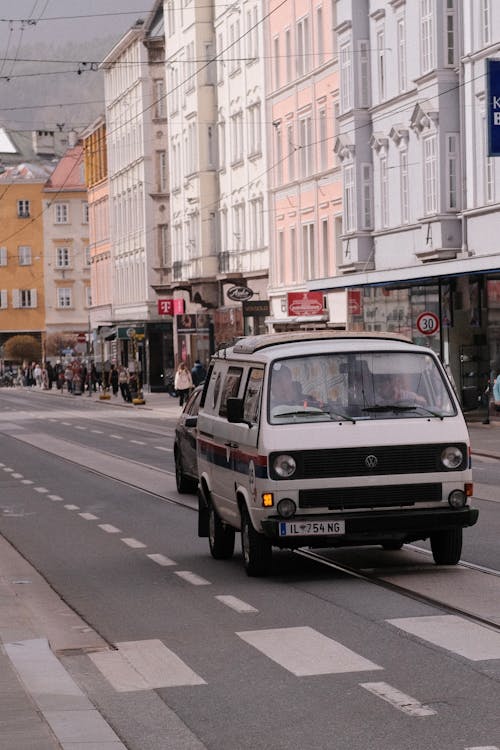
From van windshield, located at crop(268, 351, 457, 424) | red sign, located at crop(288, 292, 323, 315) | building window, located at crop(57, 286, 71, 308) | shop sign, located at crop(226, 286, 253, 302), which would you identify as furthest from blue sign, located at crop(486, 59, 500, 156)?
building window, located at crop(57, 286, 71, 308)

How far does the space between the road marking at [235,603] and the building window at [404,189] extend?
113 feet

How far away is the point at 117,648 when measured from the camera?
10.6 metres

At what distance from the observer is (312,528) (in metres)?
13.3

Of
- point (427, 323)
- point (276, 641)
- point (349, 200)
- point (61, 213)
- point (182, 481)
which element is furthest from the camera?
point (61, 213)

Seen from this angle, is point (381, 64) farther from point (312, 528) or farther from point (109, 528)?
point (312, 528)

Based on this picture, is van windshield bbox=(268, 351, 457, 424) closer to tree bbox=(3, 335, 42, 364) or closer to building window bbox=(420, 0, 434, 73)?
building window bbox=(420, 0, 434, 73)

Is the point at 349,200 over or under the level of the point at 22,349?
over

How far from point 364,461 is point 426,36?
106 ft

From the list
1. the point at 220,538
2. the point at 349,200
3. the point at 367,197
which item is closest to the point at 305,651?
the point at 220,538

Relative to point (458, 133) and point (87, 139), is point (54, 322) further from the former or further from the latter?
point (458, 133)

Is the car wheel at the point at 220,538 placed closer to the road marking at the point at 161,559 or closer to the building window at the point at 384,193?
the road marking at the point at 161,559

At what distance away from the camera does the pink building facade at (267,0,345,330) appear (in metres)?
56.1

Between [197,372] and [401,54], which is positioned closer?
[401,54]

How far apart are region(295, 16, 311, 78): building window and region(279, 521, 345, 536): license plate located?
4667 centimetres
